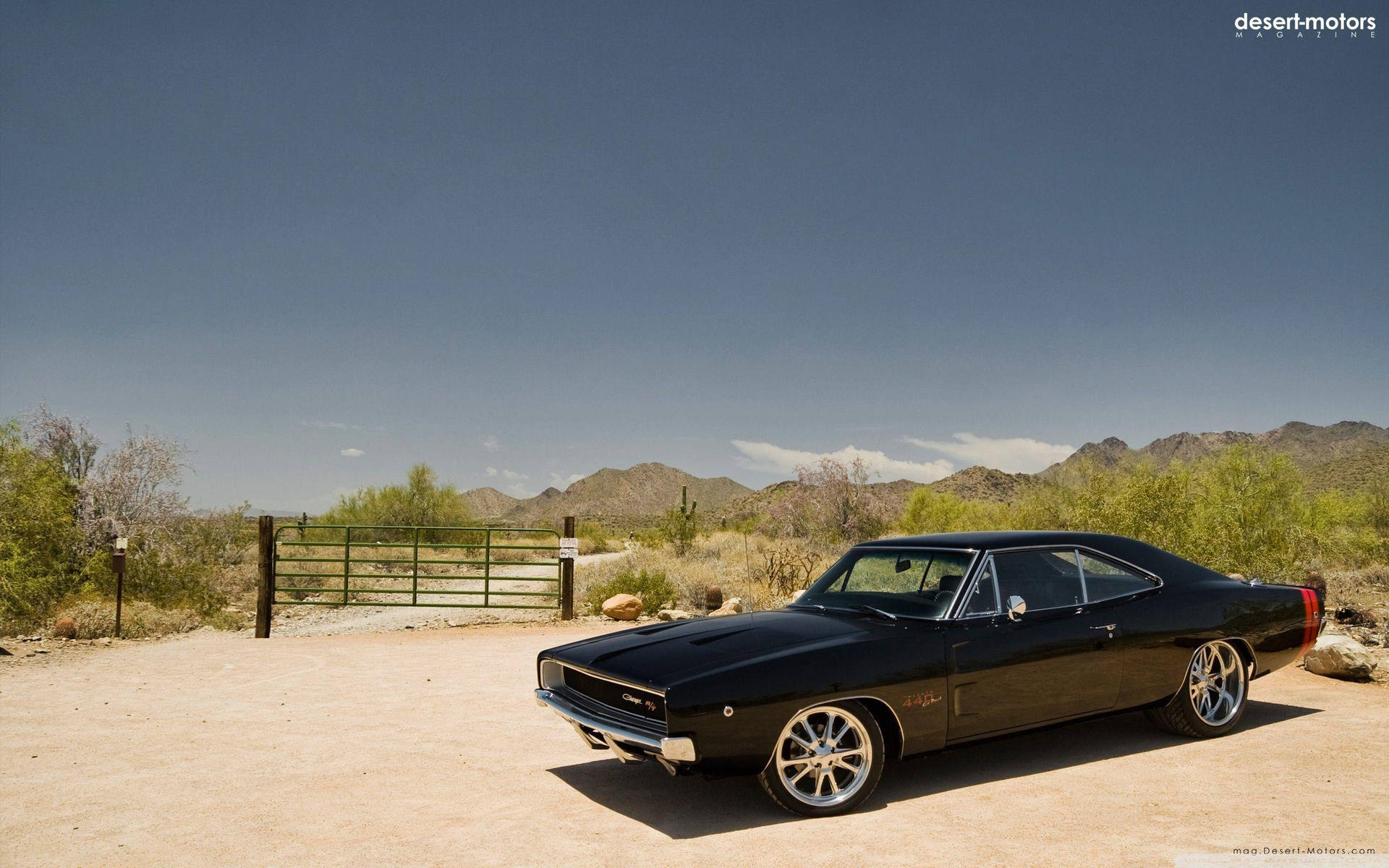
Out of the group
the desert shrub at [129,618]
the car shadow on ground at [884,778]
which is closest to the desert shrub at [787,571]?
the car shadow on ground at [884,778]

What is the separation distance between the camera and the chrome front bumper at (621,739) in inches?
188

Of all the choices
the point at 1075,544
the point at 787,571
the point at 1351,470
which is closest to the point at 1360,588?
the point at 787,571

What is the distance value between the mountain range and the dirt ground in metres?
20.6

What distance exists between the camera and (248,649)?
12961 mm

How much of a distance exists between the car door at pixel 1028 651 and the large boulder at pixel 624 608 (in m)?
11.0

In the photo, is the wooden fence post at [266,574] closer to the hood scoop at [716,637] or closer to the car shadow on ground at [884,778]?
the car shadow on ground at [884,778]

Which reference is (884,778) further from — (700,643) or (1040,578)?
(1040,578)

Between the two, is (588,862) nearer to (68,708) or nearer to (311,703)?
(311,703)

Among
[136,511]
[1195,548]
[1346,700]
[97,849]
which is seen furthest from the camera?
[136,511]

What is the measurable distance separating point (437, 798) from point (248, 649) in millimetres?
8566

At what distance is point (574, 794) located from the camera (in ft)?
18.9

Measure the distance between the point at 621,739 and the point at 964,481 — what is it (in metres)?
67.1

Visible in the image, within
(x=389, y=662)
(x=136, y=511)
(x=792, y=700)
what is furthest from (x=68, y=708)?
(x=136, y=511)

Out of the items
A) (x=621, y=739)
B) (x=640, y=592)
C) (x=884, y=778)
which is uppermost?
(x=621, y=739)
